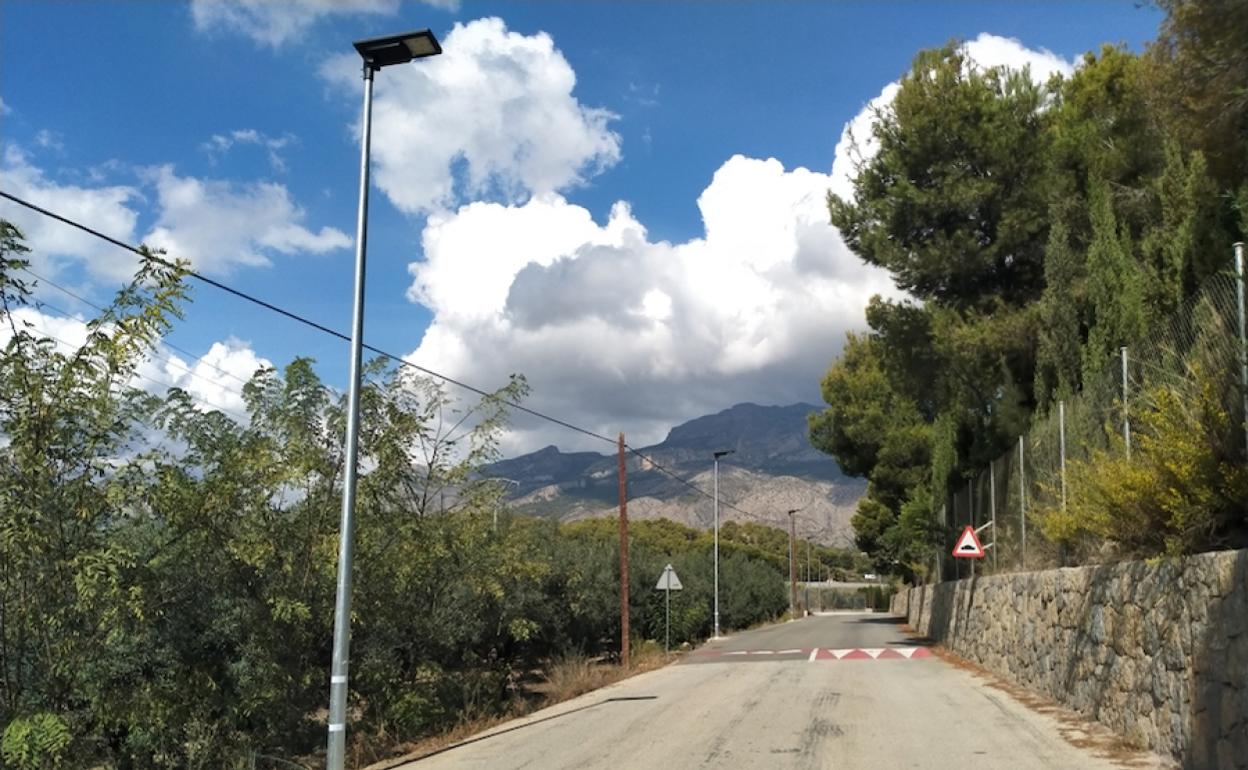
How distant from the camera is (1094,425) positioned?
45.6ft

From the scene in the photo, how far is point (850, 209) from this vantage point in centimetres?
2859

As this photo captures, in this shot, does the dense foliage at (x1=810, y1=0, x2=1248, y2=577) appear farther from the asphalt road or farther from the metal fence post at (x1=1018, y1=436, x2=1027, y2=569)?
the asphalt road

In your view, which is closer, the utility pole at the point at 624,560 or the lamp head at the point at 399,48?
the lamp head at the point at 399,48

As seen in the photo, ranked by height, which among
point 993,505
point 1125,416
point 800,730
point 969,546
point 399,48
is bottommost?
point 800,730

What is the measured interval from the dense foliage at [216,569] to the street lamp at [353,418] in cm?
176

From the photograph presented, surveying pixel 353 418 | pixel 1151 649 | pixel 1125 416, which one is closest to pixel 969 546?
pixel 1125 416

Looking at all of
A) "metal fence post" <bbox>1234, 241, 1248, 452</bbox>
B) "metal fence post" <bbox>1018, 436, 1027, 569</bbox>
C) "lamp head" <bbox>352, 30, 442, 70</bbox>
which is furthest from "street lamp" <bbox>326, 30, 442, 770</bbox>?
"metal fence post" <bbox>1018, 436, 1027, 569</bbox>

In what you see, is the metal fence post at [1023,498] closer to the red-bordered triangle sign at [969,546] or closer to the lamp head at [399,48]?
the red-bordered triangle sign at [969,546]

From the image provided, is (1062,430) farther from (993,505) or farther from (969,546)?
(993,505)

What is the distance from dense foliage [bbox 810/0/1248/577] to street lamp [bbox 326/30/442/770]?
792cm

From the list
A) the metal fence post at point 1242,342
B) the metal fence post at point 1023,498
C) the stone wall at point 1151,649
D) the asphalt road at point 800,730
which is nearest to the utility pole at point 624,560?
the asphalt road at point 800,730

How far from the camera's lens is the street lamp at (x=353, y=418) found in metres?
9.75

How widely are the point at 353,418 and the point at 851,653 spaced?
2043 cm

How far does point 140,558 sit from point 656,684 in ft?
44.1
